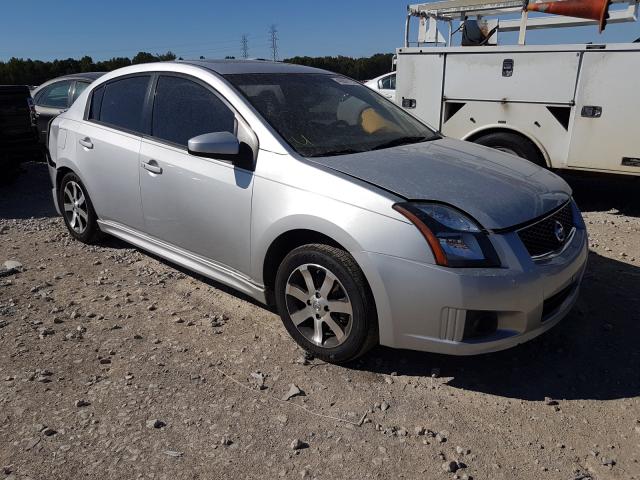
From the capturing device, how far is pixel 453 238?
2662 millimetres

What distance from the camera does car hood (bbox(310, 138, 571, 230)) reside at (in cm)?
281

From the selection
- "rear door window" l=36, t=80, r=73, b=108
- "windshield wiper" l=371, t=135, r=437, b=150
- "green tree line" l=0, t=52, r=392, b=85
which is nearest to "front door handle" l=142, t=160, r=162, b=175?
"windshield wiper" l=371, t=135, r=437, b=150

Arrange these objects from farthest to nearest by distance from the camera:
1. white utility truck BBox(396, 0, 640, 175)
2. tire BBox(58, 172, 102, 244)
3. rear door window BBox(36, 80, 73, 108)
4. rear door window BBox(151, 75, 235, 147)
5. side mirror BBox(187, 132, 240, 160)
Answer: rear door window BBox(36, 80, 73, 108)
white utility truck BBox(396, 0, 640, 175)
tire BBox(58, 172, 102, 244)
rear door window BBox(151, 75, 235, 147)
side mirror BBox(187, 132, 240, 160)

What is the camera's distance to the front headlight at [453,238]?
2.63 meters

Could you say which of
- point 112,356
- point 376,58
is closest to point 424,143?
point 112,356

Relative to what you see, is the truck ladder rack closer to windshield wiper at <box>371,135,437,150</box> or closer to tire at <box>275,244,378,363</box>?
windshield wiper at <box>371,135,437,150</box>

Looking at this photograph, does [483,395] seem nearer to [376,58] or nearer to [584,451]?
[584,451]

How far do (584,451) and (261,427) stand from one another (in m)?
1.50

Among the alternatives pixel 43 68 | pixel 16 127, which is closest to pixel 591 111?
pixel 16 127

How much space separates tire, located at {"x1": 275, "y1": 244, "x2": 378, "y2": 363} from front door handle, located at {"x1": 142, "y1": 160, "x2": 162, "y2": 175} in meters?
1.23

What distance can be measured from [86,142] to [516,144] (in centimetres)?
472

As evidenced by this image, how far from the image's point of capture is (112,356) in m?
3.25

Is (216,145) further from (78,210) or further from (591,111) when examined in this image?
(591,111)

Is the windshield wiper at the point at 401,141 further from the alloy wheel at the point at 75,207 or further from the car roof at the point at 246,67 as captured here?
the alloy wheel at the point at 75,207
